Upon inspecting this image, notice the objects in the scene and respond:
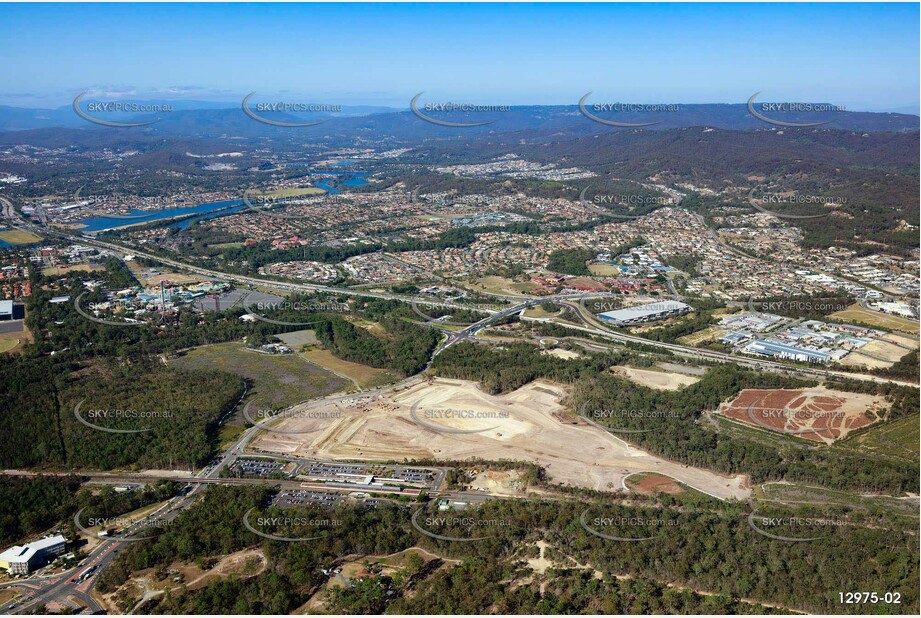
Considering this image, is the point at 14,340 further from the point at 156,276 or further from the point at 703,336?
the point at 703,336

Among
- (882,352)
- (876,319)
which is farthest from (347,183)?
(882,352)

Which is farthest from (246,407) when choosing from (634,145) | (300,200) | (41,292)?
(634,145)

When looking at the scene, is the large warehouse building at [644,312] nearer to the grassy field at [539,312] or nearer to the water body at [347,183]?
the grassy field at [539,312]

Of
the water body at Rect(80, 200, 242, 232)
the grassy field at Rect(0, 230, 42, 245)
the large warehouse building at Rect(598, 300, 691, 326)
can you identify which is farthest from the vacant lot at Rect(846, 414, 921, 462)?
the grassy field at Rect(0, 230, 42, 245)

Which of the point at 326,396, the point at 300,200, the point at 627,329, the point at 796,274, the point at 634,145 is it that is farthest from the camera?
the point at 634,145

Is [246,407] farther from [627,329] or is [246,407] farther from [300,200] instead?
[300,200]
